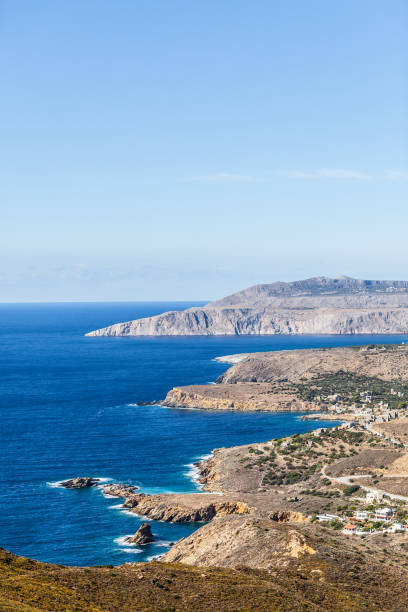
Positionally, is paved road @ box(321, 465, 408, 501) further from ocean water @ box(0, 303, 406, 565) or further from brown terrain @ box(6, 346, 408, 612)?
ocean water @ box(0, 303, 406, 565)

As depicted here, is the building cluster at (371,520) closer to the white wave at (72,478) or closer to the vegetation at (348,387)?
the white wave at (72,478)

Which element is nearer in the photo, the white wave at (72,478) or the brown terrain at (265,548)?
the brown terrain at (265,548)

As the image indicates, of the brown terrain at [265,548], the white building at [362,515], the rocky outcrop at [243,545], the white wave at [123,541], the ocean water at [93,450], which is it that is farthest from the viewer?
the ocean water at [93,450]

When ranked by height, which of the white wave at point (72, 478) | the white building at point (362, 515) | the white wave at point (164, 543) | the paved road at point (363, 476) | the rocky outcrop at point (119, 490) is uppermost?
the white wave at point (72, 478)

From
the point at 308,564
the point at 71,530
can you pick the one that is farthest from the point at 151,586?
the point at 71,530

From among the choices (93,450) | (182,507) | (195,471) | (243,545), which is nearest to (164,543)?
(182,507)

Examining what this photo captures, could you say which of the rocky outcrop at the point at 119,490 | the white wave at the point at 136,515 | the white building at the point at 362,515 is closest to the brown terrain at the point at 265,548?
the rocky outcrop at the point at 119,490
